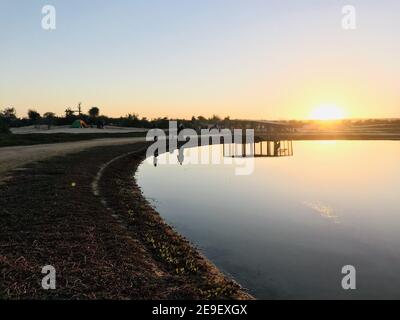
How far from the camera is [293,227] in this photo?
14.2 meters

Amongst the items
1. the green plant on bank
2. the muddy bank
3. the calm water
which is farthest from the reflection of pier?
the green plant on bank

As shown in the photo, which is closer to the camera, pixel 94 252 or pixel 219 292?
pixel 219 292

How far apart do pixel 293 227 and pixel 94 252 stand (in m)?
7.92

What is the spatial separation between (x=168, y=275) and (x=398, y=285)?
225 inches

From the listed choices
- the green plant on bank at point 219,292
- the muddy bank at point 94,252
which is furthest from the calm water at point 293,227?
the muddy bank at point 94,252

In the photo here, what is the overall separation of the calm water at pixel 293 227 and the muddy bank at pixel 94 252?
4.41 ft

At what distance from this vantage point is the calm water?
9.35m

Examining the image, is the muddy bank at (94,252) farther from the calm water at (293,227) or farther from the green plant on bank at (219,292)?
the calm water at (293,227)

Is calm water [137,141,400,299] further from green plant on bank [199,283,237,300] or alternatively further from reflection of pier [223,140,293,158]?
reflection of pier [223,140,293,158]

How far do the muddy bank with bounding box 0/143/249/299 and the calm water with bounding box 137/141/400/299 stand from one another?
4.41ft

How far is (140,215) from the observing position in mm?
14258

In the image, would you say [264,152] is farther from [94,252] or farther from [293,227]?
[94,252]

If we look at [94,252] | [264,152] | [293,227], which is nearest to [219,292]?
[94,252]

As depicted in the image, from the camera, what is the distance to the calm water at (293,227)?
30.7 feet
